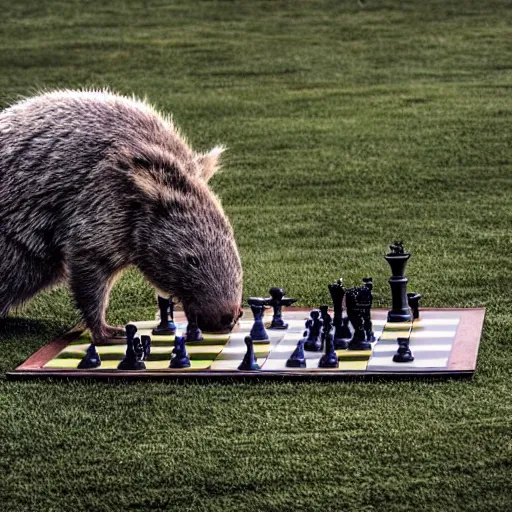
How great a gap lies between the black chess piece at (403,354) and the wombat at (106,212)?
45.1 inches

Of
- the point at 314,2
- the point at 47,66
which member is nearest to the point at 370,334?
the point at 47,66

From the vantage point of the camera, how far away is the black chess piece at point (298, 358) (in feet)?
24.6

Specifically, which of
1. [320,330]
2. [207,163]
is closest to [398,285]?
[320,330]

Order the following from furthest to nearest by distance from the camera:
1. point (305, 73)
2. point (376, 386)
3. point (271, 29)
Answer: point (271, 29) < point (305, 73) < point (376, 386)

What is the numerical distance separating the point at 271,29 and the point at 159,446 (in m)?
15.5

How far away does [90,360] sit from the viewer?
25.4 ft

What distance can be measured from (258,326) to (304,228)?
3.62 metres

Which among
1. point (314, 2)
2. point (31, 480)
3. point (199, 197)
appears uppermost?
point (314, 2)

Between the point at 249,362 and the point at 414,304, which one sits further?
the point at 414,304

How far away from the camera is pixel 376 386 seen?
7.19 meters

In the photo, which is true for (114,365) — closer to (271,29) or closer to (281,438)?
(281,438)

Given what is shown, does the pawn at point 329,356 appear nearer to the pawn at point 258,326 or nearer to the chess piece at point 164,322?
the pawn at point 258,326

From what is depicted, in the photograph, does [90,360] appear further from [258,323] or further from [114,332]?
[258,323]

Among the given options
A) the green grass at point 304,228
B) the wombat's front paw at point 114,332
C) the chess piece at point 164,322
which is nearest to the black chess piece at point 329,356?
the green grass at point 304,228
